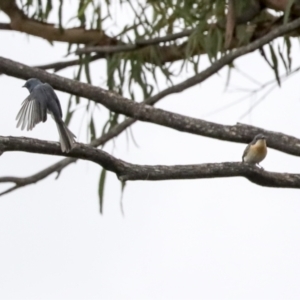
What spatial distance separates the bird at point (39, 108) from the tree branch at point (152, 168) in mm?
109

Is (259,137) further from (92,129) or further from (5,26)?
(5,26)

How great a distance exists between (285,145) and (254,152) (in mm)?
235

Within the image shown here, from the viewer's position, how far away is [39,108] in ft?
9.41

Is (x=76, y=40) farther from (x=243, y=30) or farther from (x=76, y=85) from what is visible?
(x=76, y=85)

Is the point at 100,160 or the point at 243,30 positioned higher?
the point at 243,30

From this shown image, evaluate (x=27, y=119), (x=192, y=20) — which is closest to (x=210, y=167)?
(x=27, y=119)

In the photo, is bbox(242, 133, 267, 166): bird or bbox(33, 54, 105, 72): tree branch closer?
bbox(242, 133, 267, 166): bird

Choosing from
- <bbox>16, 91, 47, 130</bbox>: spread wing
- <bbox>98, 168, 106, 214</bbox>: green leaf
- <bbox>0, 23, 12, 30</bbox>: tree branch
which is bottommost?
<bbox>16, 91, 47, 130</bbox>: spread wing

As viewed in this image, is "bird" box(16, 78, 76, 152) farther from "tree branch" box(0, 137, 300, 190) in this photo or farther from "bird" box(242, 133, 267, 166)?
"bird" box(242, 133, 267, 166)

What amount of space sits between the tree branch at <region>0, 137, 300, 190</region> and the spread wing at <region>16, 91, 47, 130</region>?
18cm

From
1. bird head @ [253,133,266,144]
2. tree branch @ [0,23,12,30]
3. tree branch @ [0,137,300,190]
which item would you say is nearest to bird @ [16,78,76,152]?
tree branch @ [0,137,300,190]

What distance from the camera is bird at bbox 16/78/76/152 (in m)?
2.77

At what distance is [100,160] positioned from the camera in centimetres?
259

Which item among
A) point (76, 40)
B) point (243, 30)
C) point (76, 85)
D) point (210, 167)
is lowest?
point (210, 167)
